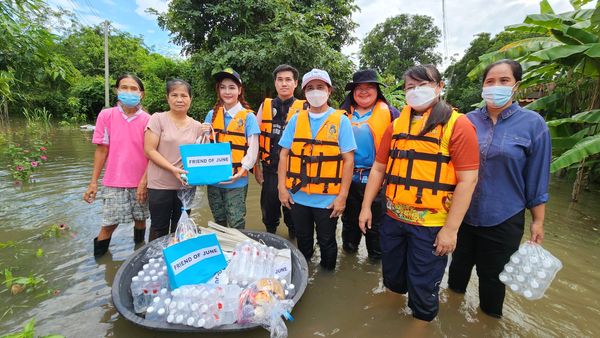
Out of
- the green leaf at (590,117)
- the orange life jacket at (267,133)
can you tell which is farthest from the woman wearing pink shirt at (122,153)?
the green leaf at (590,117)

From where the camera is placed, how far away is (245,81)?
32.4 ft

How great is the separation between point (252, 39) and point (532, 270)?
9.50 meters

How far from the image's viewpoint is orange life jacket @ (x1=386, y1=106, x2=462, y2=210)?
1958mm

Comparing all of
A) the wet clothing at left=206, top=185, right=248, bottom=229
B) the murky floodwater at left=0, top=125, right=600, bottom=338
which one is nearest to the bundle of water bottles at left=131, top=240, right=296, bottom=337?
the murky floodwater at left=0, top=125, right=600, bottom=338

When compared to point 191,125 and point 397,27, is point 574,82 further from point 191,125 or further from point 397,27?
point 397,27

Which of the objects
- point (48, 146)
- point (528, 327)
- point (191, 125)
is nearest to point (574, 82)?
point (528, 327)

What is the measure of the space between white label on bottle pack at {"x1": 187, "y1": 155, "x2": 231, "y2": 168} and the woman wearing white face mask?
21.7 inches

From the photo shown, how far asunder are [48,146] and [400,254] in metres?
12.1

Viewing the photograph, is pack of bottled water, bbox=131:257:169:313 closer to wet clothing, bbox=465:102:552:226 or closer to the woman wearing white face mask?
the woman wearing white face mask

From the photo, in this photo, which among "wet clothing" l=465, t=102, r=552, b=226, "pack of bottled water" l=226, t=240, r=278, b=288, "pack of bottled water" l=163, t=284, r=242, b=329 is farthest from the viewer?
"pack of bottled water" l=226, t=240, r=278, b=288

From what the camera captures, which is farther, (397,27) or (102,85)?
(397,27)

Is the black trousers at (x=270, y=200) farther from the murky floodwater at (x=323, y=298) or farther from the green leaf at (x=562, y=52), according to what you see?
the green leaf at (x=562, y=52)

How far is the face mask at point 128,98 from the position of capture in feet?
9.85

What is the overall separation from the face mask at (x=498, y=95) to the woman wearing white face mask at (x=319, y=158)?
109 cm
